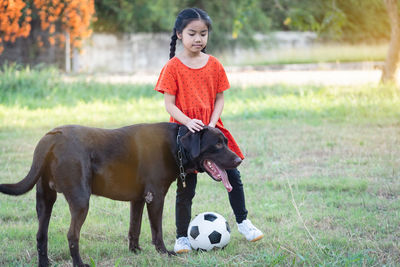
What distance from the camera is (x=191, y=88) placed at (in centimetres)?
446

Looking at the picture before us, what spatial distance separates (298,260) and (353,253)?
50 cm

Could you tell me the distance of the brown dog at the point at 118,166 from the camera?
3.79m

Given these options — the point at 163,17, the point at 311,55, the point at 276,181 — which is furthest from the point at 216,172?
the point at 311,55

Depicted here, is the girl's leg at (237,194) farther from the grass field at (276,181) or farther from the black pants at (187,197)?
the grass field at (276,181)

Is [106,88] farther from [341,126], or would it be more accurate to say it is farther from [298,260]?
[298,260]

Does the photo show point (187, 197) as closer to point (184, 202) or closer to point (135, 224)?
point (184, 202)

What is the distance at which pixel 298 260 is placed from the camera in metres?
3.97

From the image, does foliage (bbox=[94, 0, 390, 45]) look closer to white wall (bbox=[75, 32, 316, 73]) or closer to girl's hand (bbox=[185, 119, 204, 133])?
white wall (bbox=[75, 32, 316, 73])

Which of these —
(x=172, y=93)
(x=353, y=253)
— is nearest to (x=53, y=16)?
(x=172, y=93)

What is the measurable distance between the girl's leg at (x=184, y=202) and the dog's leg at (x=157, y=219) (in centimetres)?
30

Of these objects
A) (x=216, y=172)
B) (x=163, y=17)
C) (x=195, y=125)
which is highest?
(x=163, y=17)

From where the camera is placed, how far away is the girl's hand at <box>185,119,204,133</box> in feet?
13.5

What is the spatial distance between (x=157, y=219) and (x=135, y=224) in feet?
0.83

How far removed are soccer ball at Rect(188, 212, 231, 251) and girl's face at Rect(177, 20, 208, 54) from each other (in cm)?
142
